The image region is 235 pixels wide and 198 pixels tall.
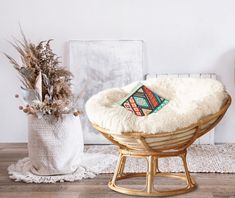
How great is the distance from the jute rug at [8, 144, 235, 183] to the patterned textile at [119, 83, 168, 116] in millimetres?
528

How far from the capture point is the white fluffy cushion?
8.99 feet

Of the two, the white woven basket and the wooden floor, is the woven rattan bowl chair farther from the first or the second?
the white woven basket

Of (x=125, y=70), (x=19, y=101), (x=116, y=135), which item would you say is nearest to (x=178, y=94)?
(x=116, y=135)

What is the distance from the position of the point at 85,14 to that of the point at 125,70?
0.61m

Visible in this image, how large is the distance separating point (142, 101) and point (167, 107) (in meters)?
0.16

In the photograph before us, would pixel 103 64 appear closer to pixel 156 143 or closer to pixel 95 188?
pixel 95 188

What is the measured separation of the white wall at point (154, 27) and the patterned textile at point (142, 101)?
128 cm

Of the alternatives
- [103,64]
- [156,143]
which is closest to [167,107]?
[156,143]

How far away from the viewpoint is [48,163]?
3.27 metres

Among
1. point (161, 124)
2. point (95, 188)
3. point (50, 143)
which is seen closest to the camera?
point (161, 124)

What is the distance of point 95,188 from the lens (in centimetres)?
301

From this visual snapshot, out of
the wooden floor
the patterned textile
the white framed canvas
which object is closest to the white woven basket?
the wooden floor

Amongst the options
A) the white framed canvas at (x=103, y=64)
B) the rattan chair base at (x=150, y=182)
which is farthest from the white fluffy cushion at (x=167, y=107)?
the white framed canvas at (x=103, y=64)

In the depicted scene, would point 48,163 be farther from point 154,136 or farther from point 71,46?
point 71,46
